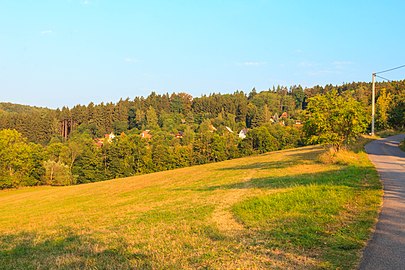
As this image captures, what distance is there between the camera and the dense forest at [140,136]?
2544 inches

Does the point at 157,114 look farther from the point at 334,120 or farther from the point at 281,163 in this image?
the point at 334,120

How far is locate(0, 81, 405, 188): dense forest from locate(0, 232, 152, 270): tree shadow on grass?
62.4 ft

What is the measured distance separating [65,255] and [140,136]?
282ft

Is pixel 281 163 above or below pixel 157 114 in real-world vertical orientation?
below

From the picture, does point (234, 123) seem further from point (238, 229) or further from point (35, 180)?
point (238, 229)

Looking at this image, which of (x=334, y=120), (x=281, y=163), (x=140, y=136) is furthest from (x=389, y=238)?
(x=140, y=136)

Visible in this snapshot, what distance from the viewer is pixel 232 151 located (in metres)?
90.5

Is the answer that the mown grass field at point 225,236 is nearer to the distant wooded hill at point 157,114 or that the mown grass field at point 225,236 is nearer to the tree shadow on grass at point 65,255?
the tree shadow on grass at point 65,255

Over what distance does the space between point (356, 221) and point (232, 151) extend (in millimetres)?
82693

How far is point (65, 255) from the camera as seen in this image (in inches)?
309

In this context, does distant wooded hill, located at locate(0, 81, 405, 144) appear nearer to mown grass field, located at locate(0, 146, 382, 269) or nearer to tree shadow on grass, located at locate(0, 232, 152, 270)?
mown grass field, located at locate(0, 146, 382, 269)

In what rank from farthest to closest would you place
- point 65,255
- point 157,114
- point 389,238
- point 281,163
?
point 157,114, point 281,163, point 65,255, point 389,238

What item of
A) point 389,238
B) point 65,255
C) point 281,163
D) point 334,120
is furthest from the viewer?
point 281,163

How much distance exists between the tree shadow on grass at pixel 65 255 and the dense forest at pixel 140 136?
1903 cm
